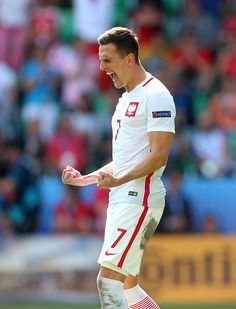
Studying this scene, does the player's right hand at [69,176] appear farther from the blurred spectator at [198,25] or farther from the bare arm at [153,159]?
the blurred spectator at [198,25]

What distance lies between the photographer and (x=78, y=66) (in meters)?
15.8

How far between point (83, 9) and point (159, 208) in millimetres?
7851

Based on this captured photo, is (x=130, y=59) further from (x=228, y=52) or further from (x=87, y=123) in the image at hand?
(x=228, y=52)

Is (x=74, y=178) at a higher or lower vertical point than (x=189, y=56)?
lower

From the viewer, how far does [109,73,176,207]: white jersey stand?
737 cm

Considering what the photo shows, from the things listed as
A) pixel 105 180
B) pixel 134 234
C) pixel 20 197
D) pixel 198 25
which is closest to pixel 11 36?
pixel 198 25

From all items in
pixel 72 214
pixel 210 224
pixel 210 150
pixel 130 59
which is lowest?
pixel 210 224

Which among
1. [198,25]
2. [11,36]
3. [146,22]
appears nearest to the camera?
[11,36]

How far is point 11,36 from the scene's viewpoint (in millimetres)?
16203

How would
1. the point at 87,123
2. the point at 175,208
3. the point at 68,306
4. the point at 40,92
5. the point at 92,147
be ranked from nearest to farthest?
the point at 68,306
the point at 175,208
the point at 92,147
the point at 87,123
the point at 40,92

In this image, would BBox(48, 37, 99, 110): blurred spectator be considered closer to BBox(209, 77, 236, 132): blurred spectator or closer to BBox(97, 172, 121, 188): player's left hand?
BBox(209, 77, 236, 132): blurred spectator

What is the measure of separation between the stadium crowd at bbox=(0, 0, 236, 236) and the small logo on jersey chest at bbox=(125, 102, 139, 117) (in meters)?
6.27

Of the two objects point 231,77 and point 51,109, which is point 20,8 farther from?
point 231,77

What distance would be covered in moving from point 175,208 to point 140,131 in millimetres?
6612
